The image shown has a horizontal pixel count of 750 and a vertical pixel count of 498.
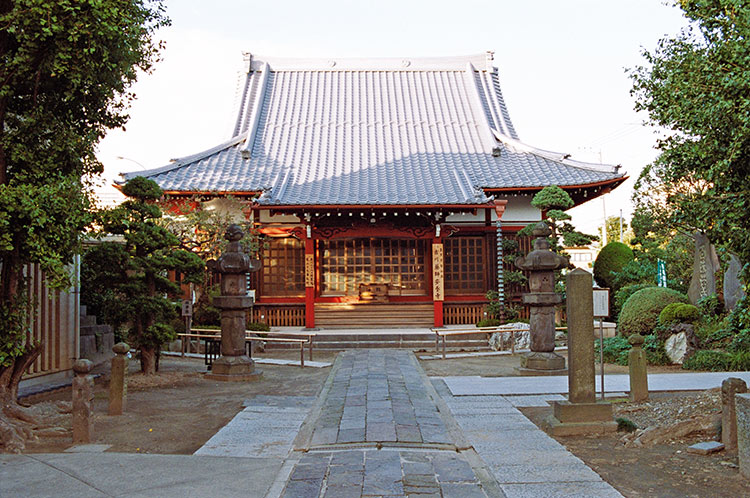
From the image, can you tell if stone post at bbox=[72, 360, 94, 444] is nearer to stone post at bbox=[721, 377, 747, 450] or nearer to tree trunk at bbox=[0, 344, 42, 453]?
tree trunk at bbox=[0, 344, 42, 453]

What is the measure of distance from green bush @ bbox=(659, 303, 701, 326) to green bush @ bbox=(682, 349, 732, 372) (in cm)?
110

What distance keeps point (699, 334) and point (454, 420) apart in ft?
26.2

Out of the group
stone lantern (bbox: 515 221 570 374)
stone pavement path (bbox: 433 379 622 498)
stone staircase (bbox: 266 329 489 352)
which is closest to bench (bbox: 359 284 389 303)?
stone staircase (bbox: 266 329 489 352)

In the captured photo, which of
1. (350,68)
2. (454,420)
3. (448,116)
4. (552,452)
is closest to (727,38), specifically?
(552,452)

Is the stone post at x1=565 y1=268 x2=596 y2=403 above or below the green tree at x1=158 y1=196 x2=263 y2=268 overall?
below

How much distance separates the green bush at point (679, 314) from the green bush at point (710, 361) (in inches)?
43.4

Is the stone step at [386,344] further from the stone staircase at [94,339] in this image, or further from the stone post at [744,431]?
the stone post at [744,431]

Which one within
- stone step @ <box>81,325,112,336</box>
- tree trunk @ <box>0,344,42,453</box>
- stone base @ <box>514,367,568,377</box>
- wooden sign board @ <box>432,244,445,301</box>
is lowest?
stone base @ <box>514,367,568,377</box>

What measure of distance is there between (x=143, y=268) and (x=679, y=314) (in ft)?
35.6

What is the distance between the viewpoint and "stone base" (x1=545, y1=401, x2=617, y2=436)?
21.5 ft

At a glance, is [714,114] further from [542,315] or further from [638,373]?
[542,315]

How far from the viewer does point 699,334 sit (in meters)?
12.6

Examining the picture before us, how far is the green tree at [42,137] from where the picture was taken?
19.7 feet

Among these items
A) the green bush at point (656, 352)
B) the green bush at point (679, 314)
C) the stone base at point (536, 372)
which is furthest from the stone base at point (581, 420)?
the green bush at point (679, 314)
